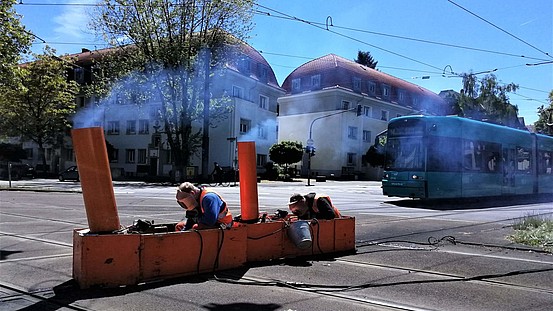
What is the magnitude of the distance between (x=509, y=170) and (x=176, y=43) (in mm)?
17236

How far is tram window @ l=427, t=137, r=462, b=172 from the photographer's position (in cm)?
1631

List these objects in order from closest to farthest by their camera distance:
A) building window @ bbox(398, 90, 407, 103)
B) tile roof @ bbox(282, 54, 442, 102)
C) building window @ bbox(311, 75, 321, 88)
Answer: building window @ bbox(311, 75, 321, 88) → tile roof @ bbox(282, 54, 442, 102) → building window @ bbox(398, 90, 407, 103)

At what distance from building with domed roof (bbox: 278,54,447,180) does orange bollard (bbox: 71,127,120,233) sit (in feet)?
110

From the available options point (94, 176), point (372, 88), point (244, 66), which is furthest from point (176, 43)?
point (372, 88)

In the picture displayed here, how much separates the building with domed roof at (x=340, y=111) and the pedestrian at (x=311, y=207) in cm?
3111

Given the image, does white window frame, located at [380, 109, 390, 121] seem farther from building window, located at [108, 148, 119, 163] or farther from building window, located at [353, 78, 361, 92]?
building window, located at [108, 148, 119, 163]

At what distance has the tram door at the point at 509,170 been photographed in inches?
773

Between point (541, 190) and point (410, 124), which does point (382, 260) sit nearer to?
point (410, 124)

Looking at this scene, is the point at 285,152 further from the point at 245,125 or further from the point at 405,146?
the point at 405,146

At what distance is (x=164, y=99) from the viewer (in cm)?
2106

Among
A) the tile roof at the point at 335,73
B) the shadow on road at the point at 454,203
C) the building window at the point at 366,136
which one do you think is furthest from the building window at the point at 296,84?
the shadow on road at the point at 454,203

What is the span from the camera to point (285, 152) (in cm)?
4141

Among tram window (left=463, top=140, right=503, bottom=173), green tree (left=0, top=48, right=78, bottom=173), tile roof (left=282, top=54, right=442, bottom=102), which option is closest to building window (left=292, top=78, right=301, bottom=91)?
tile roof (left=282, top=54, right=442, bottom=102)

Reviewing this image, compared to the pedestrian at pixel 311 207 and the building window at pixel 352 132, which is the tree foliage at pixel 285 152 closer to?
the building window at pixel 352 132
